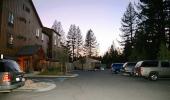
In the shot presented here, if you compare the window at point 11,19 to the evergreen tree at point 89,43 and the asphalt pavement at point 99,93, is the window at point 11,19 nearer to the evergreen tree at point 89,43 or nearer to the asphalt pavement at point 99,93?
the asphalt pavement at point 99,93

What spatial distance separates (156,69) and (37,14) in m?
33.7

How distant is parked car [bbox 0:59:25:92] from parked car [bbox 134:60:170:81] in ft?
50.5

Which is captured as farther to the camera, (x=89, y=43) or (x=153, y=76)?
(x=89, y=43)

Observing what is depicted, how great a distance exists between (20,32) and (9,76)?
33855 mm

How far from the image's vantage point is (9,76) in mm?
14945

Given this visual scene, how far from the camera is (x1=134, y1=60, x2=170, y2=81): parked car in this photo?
28.9 meters

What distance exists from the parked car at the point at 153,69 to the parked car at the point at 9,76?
50.5 feet

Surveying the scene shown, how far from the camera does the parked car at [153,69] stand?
28859 mm

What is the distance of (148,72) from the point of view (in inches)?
1137

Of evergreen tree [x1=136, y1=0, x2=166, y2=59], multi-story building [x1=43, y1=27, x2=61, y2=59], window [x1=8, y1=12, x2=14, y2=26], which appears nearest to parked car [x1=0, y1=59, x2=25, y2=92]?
window [x1=8, y1=12, x2=14, y2=26]

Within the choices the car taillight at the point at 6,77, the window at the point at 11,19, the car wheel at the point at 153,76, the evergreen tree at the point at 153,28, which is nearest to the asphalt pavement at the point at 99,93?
the car taillight at the point at 6,77

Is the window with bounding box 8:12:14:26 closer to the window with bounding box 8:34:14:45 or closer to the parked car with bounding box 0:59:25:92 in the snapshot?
the window with bounding box 8:34:14:45

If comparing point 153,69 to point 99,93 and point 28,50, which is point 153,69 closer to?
point 99,93

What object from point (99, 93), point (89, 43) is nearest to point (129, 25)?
point (89, 43)
